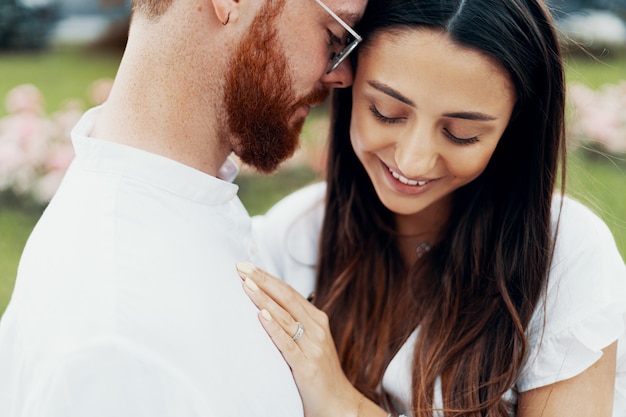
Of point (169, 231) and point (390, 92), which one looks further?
point (390, 92)

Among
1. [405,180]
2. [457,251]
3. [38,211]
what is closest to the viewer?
[405,180]

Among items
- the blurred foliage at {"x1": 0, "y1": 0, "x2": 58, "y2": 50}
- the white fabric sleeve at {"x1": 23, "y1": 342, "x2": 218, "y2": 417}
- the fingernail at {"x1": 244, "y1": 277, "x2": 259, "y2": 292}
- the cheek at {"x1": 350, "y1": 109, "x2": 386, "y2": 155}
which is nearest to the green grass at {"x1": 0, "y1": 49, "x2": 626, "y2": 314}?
the blurred foliage at {"x1": 0, "y1": 0, "x2": 58, "y2": 50}

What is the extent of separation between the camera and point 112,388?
4.75 feet

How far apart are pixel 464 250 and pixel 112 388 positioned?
4.32ft

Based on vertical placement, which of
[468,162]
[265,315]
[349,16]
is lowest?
[265,315]

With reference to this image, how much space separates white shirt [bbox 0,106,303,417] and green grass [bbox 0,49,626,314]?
1319mm

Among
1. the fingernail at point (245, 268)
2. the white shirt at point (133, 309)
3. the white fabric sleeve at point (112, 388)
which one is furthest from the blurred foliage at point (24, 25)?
the white fabric sleeve at point (112, 388)

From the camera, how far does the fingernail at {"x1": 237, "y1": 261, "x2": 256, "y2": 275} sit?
1.88 meters

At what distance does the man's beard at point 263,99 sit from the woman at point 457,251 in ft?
0.68

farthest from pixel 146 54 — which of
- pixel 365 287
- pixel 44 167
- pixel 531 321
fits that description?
pixel 44 167

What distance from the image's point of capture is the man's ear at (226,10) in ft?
5.90

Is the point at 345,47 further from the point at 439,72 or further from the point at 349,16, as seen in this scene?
the point at 439,72

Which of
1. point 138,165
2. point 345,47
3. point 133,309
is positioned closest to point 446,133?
point 345,47

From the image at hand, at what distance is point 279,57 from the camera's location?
1.97 m
